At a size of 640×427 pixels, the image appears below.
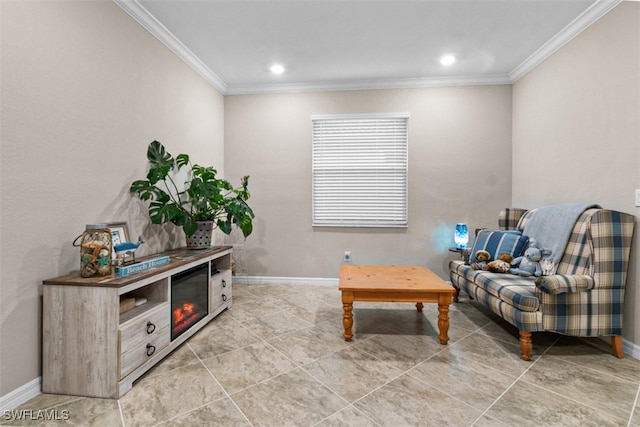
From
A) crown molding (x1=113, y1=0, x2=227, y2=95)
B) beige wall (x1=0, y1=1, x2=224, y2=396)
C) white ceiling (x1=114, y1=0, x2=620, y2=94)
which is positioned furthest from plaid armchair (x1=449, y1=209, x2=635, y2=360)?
crown molding (x1=113, y1=0, x2=227, y2=95)

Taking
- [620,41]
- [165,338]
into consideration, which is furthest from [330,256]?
[620,41]

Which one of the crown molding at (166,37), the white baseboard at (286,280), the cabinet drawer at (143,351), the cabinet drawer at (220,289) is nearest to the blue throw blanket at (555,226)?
the white baseboard at (286,280)

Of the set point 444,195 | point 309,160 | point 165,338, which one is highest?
point 309,160

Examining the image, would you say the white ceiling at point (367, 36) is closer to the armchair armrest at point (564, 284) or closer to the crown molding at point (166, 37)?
the crown molding at point (166, 37)

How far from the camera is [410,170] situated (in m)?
3.67

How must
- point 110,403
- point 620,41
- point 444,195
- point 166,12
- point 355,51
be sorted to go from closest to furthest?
1. point 110,403
2. point 620,41
3. point 166,12
4. point 355,51
5. point 444,195

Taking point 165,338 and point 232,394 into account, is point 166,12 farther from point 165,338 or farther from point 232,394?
point 232,394

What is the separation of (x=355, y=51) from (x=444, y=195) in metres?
2.05

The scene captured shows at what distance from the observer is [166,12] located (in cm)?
235

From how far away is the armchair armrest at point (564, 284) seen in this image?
6.11 ft

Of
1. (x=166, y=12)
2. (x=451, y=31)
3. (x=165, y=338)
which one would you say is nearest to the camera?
(x=165, y=338)

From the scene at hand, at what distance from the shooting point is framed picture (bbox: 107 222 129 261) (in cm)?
204

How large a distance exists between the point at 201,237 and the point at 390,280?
6.01 feet

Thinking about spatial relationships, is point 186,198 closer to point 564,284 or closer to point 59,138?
point 59,138
